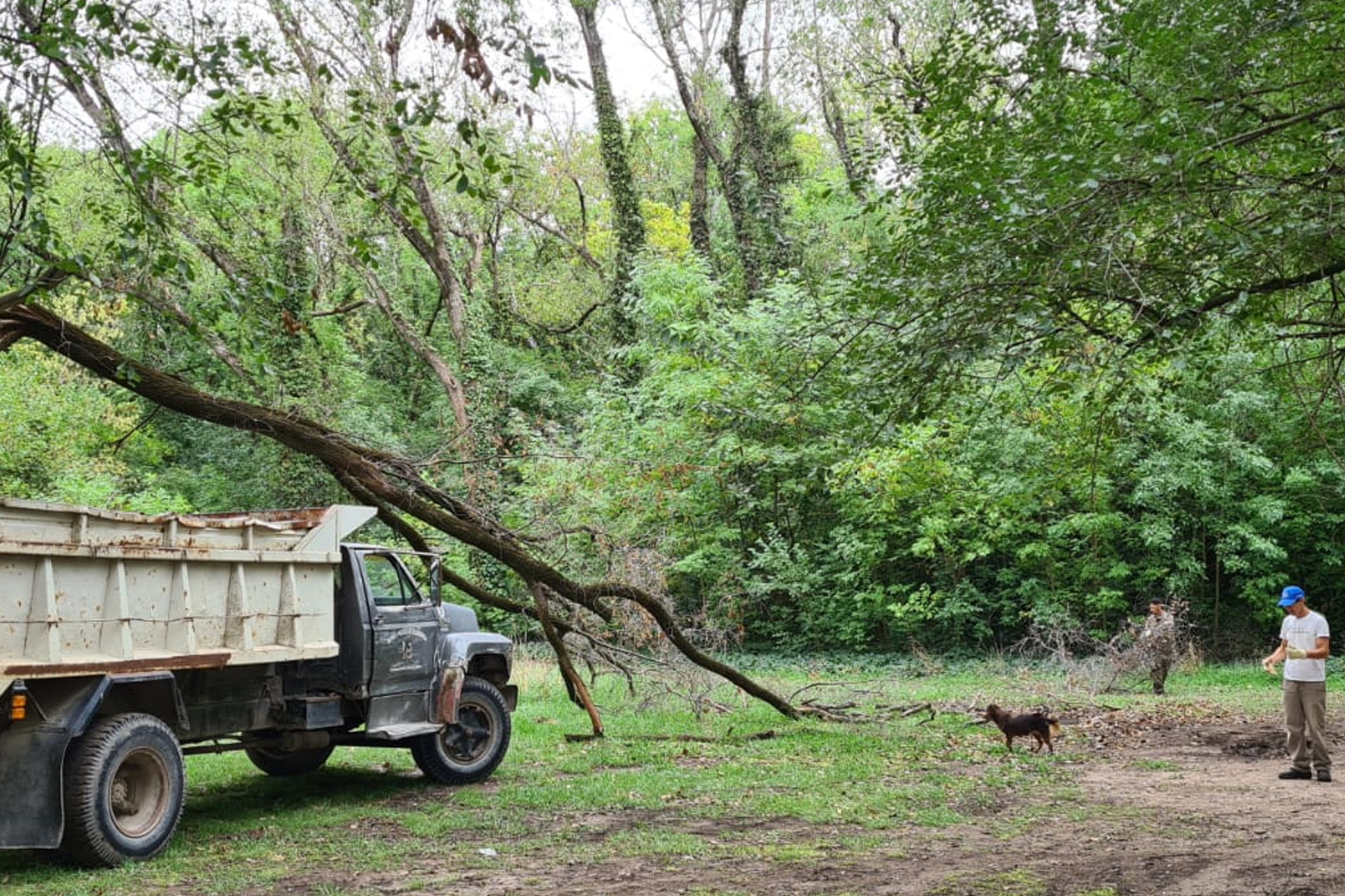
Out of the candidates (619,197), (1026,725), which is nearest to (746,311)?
(619,197)

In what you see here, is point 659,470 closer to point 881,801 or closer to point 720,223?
point 881,801

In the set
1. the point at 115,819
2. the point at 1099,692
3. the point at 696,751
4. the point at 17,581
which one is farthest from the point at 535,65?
the point at 1099,692

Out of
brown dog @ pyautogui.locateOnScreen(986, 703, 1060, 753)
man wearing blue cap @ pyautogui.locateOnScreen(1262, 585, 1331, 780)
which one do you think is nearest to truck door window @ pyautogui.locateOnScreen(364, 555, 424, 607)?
brown dog @ pyautogui.locateOnScreen(986, 703, 1060, 753)

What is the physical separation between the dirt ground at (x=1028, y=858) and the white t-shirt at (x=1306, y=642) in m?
1.00

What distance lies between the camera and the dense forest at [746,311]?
24.0 ft

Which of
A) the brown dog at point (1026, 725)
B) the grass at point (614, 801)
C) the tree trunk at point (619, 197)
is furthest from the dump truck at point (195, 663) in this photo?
the tree trunk at point (619, 197)

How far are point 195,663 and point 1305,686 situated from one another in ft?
32.6

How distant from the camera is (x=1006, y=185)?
24.3 feet

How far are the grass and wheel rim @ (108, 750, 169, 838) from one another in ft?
1.05

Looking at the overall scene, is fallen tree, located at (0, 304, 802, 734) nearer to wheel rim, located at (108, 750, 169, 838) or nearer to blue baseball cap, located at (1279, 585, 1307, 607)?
wheel rim, located at (108, 750, 169, 838)

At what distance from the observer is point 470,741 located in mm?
11523

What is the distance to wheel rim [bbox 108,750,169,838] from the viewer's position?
8.09 m

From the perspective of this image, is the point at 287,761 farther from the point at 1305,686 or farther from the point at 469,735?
the point at 1305,686

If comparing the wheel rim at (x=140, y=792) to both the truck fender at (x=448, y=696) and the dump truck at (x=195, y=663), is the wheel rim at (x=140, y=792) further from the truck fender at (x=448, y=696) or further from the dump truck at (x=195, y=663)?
the truck fender at (x=448, y=696)
